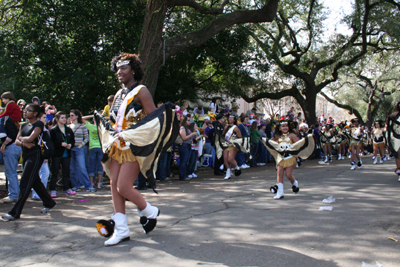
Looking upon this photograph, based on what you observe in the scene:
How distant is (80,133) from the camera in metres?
8.86

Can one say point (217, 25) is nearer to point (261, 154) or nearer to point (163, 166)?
point (163, 166)

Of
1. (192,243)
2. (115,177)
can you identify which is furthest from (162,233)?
(115,177)

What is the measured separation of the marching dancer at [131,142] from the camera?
4.25m

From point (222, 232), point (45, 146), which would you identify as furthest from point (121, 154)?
point (45, 146)

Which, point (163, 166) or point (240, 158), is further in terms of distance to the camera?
point (240, 158)

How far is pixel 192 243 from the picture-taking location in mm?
4270

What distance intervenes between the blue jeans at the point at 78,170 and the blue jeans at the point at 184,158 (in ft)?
9.61

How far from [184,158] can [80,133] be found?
335 cm

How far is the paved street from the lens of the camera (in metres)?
3.78

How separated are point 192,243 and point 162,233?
578 mm

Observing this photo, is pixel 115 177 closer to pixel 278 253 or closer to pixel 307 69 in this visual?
pixel 278 253

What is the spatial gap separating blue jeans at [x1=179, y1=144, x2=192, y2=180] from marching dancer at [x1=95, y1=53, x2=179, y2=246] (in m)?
6.22

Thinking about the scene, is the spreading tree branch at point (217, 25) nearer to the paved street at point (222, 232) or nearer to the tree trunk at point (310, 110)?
the paved street at point (222, 232)

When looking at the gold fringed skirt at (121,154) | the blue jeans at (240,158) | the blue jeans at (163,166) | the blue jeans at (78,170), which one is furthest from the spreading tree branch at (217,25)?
the gold fringed skirt at (121,154)
